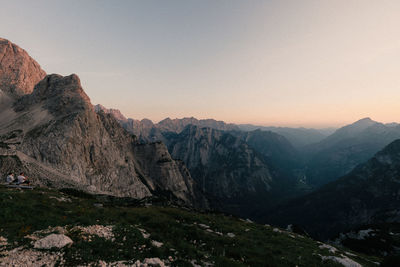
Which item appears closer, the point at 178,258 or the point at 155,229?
the point at 178,258

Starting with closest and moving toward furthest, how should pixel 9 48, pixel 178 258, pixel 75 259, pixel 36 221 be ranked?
pixel 75 259 → pixel 178 258 → pixel 36 221 → pixel 9 48

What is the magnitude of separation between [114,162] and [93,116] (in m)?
41.2

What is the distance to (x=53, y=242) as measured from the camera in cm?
1269

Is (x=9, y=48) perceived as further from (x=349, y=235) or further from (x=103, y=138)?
(x=349, y=235)

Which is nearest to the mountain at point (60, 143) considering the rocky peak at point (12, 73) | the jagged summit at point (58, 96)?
the jagged summit at point (58, 96)

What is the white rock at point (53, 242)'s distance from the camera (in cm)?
1229

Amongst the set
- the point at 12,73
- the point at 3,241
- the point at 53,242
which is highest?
the point at 12,73

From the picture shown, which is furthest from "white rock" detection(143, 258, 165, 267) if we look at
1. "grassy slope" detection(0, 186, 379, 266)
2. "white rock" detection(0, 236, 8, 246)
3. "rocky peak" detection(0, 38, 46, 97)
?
"rocky peak" detection(0, 38, 46, 97)

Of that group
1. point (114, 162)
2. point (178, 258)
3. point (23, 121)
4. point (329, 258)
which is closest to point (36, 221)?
point (178, 258)

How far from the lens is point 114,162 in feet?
502

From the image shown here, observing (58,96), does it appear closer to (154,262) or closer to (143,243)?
(143,243)

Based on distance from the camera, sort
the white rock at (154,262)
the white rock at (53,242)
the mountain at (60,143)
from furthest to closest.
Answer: the mountain at (60,143)
the white rock at (154,262)
the white rock at (53,242)

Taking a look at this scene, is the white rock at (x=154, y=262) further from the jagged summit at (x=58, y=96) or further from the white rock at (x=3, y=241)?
the jagged summit at (x=58, y=96)

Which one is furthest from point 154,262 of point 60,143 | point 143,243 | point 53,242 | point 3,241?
point 60,143
